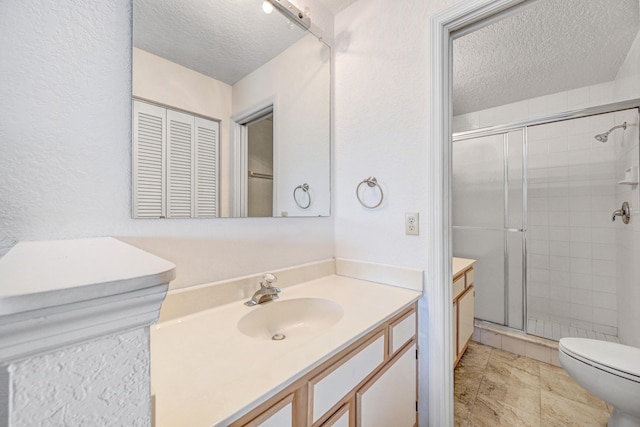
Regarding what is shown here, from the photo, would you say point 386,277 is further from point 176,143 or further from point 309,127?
point 176,143

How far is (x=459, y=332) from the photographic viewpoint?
1.69 meters

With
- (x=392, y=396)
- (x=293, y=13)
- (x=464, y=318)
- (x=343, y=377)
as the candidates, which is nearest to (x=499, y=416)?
(x=464, y=318)

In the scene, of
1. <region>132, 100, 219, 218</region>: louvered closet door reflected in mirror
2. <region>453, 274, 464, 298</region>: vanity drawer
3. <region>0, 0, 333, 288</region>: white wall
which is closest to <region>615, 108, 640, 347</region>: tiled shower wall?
<region>453, 274, 464, 298</region>: vanity drawer

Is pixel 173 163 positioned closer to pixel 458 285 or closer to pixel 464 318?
pixel 458 285

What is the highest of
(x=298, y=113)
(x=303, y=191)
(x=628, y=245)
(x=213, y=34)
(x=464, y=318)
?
(x=213, y=34)

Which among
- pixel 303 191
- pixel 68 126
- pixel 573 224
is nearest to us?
pixel 68 126

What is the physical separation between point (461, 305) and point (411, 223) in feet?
3.02

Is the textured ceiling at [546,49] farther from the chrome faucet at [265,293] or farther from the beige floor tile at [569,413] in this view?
the beige floor tile at [569,413]

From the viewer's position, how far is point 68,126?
0.69 m

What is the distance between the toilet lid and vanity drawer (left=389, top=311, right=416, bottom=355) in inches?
32.7

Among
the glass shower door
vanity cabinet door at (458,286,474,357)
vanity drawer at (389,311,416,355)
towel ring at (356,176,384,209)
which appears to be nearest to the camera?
vanity drawer at (389,311,416,355)

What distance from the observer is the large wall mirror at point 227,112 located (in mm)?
840

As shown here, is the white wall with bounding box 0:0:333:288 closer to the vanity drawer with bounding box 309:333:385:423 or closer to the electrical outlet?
the vanity drawer with bounding box 309:333:385:423

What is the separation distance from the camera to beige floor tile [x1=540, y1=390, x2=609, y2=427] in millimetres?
1360
